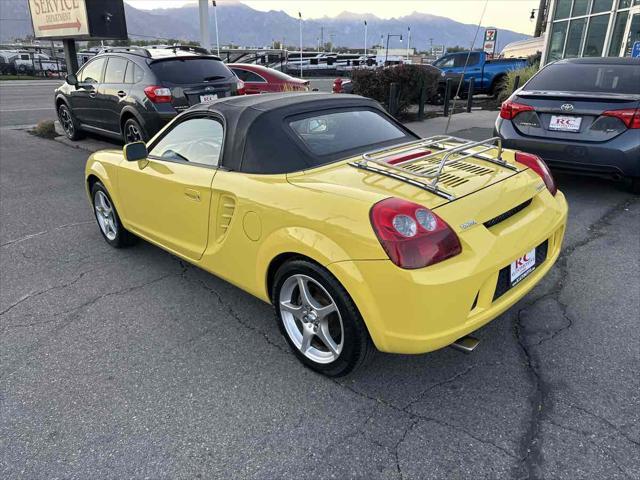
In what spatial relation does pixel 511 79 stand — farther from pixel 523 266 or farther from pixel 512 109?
pixel 523 266

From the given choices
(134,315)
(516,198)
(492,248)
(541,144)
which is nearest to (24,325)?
(134,315)

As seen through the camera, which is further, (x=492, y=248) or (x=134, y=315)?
(x=134, y=315)

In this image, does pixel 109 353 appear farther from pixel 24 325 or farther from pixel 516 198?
pixel 516 198

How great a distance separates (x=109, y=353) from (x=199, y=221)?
3.22 ft

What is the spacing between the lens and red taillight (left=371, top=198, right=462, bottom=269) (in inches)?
86.4

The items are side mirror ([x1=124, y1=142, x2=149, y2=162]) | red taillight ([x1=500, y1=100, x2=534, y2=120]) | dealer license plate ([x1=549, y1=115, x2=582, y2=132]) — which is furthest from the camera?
red taillight ([x1=500, y1=100, x2=534, y2=120])

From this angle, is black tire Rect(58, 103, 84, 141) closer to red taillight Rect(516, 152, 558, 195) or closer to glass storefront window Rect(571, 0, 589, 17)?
red taillight Rect(516, 152, 558, 195)

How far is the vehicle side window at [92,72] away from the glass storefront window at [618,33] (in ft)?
50.2

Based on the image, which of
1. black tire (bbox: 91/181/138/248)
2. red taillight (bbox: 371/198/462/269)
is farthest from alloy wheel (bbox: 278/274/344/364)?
black tire (bbox: 91/181/138/248)

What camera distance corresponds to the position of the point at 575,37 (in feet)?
60.2

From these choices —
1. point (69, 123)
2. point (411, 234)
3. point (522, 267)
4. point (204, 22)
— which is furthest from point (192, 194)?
point (204, 22)

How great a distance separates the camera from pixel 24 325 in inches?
131

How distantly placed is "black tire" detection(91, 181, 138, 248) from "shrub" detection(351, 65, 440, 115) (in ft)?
26.1

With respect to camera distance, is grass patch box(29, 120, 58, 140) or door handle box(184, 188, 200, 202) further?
grass patch box(29, 120, 58, 140)
